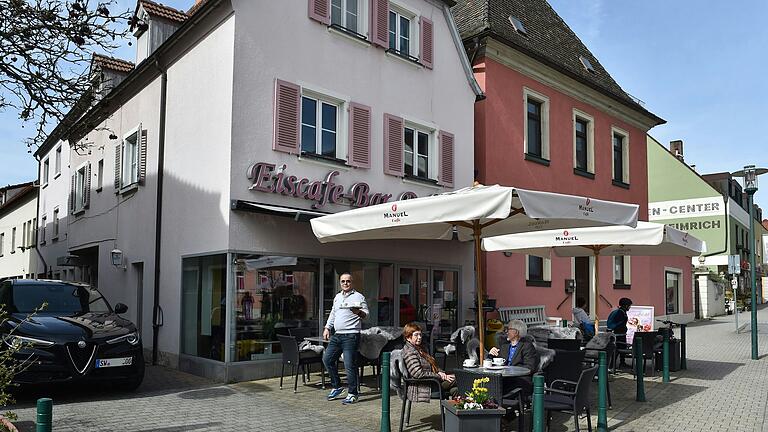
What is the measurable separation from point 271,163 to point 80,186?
11.2 metres

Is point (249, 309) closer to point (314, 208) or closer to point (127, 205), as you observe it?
point (314, 208)

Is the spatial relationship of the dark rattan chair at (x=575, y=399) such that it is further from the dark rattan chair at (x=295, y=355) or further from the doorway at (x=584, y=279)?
the doorway at (x=584, y=279)

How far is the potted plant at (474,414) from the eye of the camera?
5934 millimetres

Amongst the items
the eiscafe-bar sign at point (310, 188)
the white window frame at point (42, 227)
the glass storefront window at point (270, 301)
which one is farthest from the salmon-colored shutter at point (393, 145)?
the white window frame at point (42, 227)

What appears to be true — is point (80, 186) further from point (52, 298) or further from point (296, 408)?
point (296, 408)

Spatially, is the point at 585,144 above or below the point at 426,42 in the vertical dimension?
below

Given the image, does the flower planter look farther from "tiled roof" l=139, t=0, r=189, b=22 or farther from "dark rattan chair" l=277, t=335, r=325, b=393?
"tiled roof" l=139, t=0, r=189, b=22

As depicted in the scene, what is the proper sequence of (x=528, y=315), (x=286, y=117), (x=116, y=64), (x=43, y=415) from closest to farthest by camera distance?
(x=43, y=415)
(x=286, y=117)
(x=528, y=315)
(x=116, y=64)

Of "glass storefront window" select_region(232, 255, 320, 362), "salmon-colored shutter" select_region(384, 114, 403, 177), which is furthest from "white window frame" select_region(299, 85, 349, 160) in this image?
"glass storefront window" select_region(232, 255, 320, 362)

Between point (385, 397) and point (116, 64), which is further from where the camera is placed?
point (116, 64)

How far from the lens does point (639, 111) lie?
23391mm

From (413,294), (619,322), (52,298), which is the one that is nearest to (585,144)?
(413,294)

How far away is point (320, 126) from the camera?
12.9m

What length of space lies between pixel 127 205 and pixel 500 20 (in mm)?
10966
